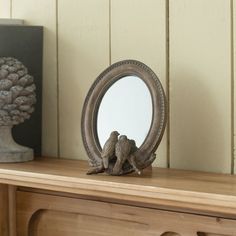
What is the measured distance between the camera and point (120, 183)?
83 centimetres

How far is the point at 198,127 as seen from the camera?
94cm

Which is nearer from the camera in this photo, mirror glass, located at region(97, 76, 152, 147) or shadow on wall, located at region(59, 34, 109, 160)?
mirror glass, located at region(97, 76, 152, 147)

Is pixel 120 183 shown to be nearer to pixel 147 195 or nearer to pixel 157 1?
pixel 147 195

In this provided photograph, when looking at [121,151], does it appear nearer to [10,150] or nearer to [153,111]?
[153,111]

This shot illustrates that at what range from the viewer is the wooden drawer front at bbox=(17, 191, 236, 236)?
0.86 m

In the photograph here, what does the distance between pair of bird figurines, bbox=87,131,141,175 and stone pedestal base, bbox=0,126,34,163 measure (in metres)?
0.20

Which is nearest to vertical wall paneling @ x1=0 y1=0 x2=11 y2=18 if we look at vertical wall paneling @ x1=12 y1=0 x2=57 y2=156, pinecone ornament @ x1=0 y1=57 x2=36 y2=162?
vertical wall paneling @ x1=12 y1=0 x2=57 y2=156

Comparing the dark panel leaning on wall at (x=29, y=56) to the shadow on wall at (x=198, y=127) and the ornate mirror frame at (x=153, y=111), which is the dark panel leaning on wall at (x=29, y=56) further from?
the shadow on wall at (x=198, y=127)

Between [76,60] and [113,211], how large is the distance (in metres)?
0.29

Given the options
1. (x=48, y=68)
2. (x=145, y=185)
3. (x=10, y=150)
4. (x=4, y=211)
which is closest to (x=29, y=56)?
(x=48, y=68)

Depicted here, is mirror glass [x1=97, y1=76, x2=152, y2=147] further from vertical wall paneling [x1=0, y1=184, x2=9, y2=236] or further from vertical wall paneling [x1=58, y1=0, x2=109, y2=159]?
vertical wall paneling [x1=0, y1=184, x2=9, y2=236]

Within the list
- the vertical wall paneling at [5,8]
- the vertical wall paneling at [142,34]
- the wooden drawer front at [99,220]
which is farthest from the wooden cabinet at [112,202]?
the vertical wall paneling at [5,8]

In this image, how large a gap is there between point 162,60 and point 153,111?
0.37ft

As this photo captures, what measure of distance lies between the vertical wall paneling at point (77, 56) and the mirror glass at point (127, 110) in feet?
0.31
